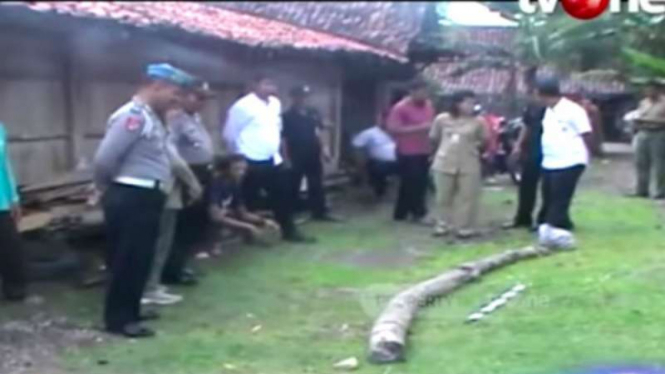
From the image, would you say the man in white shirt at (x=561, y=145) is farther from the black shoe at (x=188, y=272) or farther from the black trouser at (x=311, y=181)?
the black shoe at (x=188, y=272)

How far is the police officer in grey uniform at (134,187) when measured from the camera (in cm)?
813

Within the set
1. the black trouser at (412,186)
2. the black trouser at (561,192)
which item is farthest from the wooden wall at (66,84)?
the black trouser at (561,192)

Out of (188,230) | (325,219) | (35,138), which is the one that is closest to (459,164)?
(325,219)

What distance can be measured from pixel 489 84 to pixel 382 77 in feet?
13.8

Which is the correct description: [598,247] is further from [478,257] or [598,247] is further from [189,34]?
[189,34]

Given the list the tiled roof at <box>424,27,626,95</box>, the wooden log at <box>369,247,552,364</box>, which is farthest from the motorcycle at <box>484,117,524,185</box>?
the wooden log at <box>369,247,552,364</box>

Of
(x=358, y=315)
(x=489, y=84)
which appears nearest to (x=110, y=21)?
(x=358, y=315)

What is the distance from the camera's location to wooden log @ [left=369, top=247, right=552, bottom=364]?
7299 mm

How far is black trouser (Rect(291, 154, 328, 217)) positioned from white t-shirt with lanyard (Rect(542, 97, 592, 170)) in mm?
2857

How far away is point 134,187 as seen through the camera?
819cm

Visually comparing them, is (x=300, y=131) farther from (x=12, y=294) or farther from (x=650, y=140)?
(x=12, y=294)

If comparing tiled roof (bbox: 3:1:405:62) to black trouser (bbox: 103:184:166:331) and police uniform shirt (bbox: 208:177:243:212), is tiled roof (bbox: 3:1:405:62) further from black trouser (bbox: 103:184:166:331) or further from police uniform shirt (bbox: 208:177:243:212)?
black trouser (bbox: 103:184:166:331)

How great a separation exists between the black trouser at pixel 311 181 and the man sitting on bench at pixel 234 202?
0.69m

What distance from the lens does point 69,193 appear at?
11.3 m
